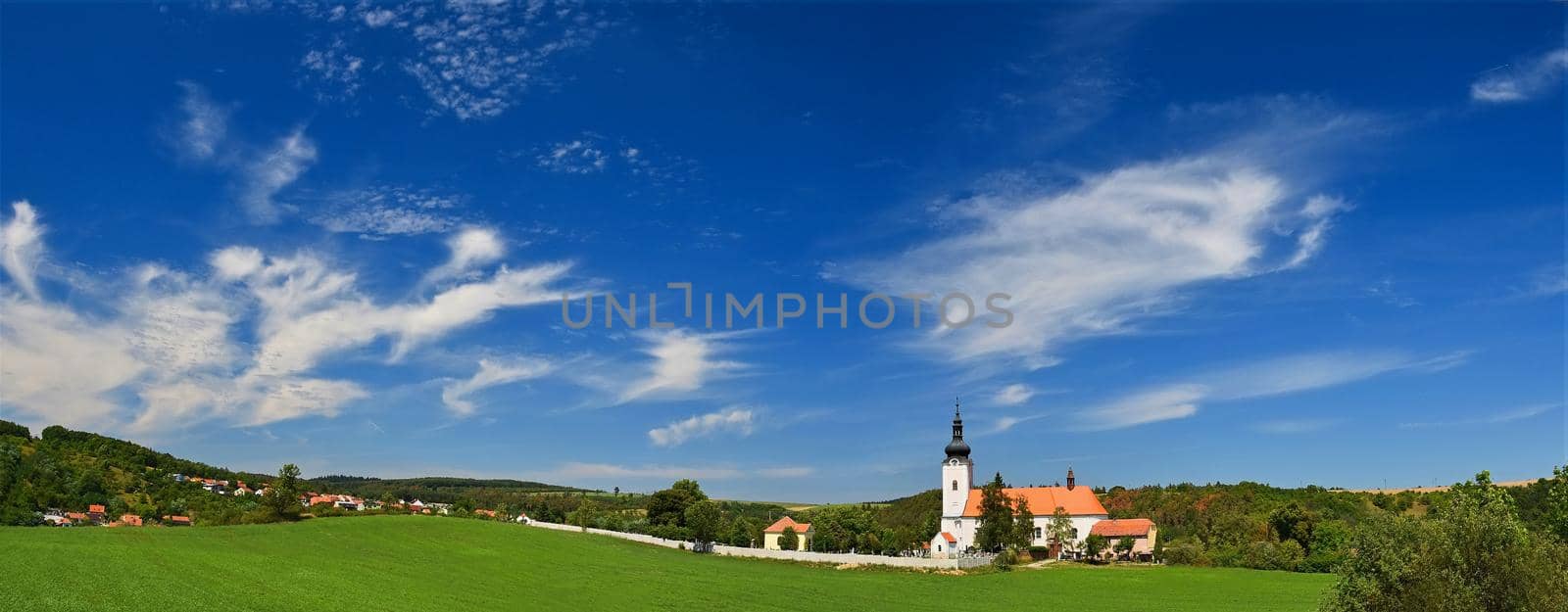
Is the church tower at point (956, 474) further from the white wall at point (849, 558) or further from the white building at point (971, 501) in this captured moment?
the white wall at point (849, 558)

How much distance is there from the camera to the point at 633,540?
303ft

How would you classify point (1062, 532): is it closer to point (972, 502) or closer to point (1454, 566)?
point (972, 502)

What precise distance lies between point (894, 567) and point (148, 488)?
297ft

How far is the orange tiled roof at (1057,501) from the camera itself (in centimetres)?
11300

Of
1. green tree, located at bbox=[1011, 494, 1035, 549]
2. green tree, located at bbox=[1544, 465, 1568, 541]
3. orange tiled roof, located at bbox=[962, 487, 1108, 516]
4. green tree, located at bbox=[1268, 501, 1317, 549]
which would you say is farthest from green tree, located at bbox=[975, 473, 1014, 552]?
green tree, located at bbox=[1544, 465, 1568, 541]

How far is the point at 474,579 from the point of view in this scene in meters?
50.7

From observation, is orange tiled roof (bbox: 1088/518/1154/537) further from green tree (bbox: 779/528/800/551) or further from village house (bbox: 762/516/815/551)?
green tree (bbox: 779/528/800/551)

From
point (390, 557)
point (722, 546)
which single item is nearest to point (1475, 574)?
point (390, 557)

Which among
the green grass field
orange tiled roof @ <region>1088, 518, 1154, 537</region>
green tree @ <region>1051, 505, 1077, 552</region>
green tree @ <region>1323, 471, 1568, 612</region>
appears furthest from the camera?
orange tiled roof @ <region>1088, 518, 1154, 537</region>

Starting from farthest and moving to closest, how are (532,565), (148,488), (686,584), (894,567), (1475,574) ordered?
(148,488), (894,567), (532,565), (686,584), (1475,574)

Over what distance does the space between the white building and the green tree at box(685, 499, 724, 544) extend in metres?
31.8

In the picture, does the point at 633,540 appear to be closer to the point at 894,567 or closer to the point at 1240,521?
the point at 894,567

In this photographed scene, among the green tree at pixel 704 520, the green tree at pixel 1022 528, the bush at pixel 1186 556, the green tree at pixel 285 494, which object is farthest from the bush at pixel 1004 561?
the green tree at pixel 285 494

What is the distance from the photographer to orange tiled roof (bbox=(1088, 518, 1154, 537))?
103 metres
